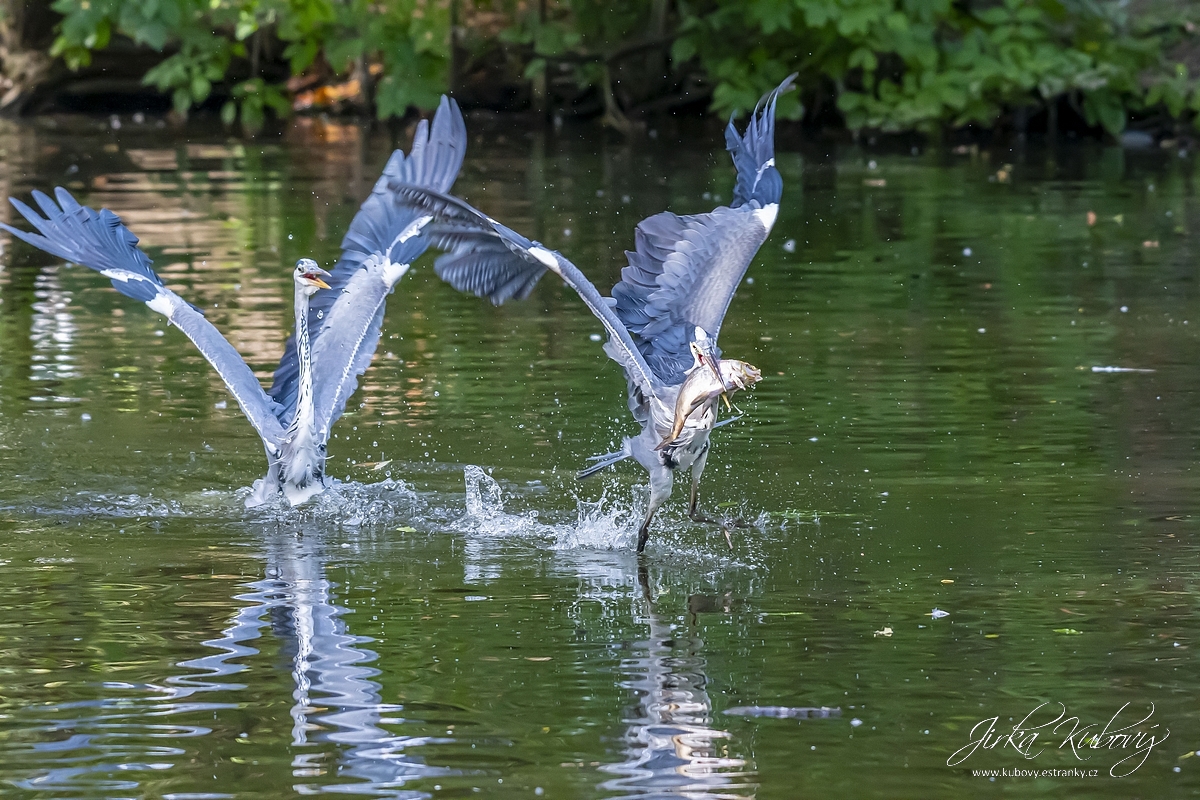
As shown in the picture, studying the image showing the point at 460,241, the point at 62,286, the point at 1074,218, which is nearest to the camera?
the point at 460,241

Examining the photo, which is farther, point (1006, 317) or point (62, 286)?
point (62, 286)

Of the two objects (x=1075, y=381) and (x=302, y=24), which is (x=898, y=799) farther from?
(x=302, y=24)

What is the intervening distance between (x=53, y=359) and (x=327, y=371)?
10.6ft

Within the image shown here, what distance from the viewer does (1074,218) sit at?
1728cm

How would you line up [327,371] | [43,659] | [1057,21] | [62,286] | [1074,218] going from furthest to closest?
[1057,21] → [1074,218] → [62,286] → [327,371] → [43,659]

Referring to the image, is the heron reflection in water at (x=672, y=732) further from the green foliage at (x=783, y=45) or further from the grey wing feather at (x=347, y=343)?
the green foliage at (x=783, y=45)

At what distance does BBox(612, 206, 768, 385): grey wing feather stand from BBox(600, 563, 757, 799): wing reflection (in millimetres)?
1570

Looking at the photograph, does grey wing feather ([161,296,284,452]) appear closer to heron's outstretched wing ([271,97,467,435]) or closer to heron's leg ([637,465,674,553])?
heron's outstretched wing ([271,97,467,435])

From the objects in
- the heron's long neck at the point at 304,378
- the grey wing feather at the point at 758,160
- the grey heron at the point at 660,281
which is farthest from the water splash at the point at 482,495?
the grey wing feather at the point at 758,160

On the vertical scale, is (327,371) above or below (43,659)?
above

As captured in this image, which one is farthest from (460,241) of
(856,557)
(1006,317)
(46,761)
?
(1006,317)

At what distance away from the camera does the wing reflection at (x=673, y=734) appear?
528cm

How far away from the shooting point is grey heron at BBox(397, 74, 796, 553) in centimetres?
754

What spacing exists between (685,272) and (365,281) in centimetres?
163
